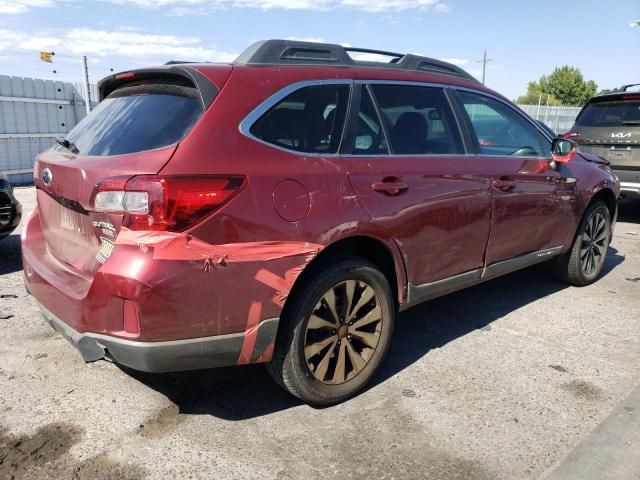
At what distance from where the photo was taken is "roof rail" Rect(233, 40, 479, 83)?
2.87 metres

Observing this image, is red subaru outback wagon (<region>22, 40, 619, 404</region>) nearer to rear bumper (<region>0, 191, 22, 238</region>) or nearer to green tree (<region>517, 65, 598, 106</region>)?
rear bumper (<region>0, 191, 22, 238</region>)

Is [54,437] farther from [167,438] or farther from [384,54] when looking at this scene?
[384,54]

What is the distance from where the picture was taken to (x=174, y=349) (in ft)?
7.93

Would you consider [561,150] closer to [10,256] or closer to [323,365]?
[323,365]

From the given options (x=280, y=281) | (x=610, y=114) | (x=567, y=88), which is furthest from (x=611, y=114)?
(x=567, y=88)

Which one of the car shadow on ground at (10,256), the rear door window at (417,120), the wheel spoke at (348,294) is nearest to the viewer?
the wheel spoke at (348,294)

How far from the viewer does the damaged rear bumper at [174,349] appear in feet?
7.82

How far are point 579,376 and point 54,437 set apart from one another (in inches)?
118

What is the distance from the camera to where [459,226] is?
3521mm

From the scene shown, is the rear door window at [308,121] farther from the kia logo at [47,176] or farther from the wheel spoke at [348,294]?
the kia logo at [47,176]

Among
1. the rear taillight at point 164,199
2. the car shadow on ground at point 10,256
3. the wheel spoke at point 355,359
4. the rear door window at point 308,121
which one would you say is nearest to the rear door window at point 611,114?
the rear door window at point 308,121

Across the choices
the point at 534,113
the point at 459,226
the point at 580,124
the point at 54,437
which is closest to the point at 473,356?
the point at 459,226

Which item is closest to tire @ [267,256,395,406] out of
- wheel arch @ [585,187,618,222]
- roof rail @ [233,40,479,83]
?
roof rail @ [233,40,479,83]

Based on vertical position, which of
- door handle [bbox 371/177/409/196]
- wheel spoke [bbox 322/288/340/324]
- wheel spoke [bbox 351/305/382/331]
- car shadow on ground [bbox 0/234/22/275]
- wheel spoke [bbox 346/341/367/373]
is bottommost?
car shadow on ground [bbox 0/234/22/275]
